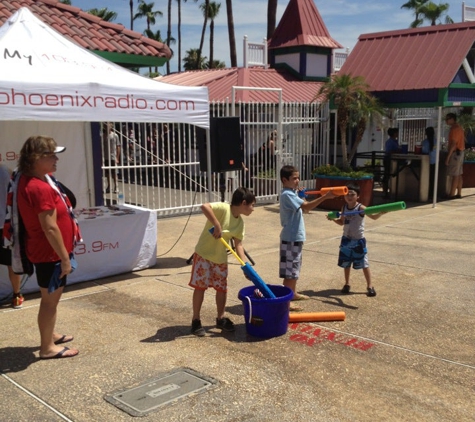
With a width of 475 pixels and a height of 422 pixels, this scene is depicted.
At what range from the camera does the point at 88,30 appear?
9.23m

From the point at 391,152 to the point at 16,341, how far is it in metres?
10.9

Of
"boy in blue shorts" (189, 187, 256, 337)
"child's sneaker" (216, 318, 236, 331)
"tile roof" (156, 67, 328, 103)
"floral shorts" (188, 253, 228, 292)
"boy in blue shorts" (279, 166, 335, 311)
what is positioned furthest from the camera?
"tile roof" (156, 67, 328, 103)

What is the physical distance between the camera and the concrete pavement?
3.70m

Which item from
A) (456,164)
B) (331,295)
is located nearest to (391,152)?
(456,164)

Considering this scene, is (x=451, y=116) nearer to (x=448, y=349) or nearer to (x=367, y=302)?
(x=367, y=302)

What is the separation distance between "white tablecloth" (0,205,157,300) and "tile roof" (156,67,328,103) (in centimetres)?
1186

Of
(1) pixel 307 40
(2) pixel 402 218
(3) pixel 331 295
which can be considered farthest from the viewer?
(1) pixel 307 40

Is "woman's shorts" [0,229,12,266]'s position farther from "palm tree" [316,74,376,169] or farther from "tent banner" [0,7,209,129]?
"palm tree" [316,74,376,169]

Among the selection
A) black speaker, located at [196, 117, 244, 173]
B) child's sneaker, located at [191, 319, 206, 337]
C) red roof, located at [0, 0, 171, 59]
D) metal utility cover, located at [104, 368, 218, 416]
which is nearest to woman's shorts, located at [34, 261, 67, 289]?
metal utility cover, located at [104, 368, 218, 416]

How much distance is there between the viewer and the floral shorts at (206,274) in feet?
16.0

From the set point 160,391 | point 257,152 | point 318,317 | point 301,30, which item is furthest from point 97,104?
point 301,30

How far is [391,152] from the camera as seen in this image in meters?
13.8

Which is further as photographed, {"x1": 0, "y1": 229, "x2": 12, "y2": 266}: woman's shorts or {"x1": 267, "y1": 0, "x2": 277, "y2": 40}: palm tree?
{"x1": 267, "y1": 0, "x2": 277, "y2": 40}: palm tree

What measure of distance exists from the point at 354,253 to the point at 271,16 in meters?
27.5
